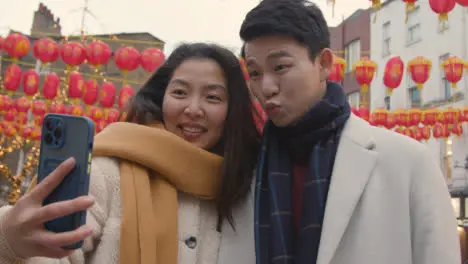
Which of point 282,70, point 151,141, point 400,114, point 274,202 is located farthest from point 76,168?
point 400,114

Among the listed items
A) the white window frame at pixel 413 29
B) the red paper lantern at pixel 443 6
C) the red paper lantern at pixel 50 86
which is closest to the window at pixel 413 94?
the white window frame at pixel 413 29

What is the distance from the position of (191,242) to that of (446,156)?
57.2 ft

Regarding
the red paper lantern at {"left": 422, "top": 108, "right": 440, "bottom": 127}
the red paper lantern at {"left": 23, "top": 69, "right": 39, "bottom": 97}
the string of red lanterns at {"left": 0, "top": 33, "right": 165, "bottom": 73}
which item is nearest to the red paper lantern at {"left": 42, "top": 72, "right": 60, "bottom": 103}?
the red paper lantern at {"left": 23, "top": 69, "right": 39, "bottom": 97}

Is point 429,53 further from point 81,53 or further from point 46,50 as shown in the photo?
point 46,50

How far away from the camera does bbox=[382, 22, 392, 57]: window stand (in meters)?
20.7

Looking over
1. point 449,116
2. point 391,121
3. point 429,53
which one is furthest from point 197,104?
point 429,53

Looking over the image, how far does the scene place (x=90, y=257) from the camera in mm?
1754

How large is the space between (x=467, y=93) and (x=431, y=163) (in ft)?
53.6

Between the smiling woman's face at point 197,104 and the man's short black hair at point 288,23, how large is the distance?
24cm

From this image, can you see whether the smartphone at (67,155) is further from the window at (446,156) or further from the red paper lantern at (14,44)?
the window at (446,156)

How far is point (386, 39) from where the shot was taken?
21.0 m

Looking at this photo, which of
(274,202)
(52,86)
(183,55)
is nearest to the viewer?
(274,202)

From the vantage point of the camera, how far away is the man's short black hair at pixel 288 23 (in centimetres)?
199

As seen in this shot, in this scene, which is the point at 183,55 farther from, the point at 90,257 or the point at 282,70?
the point at 90,257
